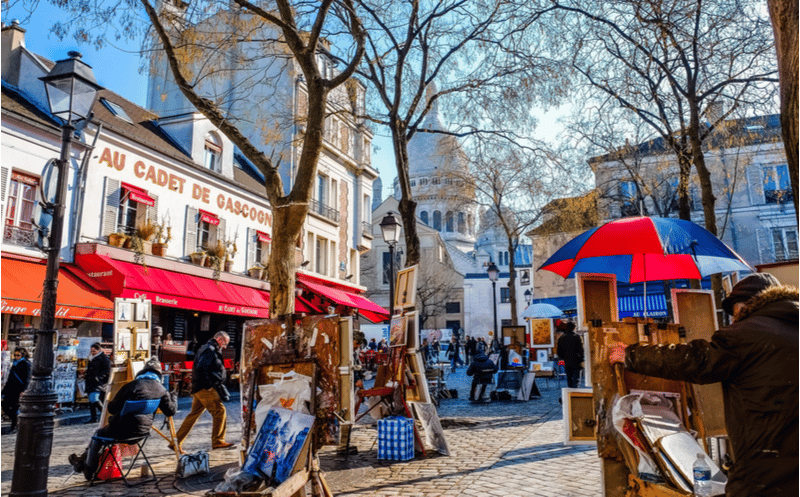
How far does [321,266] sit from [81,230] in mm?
12973

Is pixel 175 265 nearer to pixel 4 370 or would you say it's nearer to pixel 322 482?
pixel 4 370

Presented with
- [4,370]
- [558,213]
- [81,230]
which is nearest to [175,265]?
[81,230]

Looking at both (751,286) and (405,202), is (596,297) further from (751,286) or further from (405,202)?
(405,202)

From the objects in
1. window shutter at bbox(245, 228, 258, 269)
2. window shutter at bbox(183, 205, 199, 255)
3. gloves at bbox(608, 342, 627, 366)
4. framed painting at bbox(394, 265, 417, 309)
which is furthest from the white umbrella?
gloves at bbox(608, 342, 627, 366)

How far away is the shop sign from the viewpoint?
17.3 meters

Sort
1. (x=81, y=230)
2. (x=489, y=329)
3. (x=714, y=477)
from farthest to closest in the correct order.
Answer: (x=489, y=329), (x=81, y=230), (x=714, y=477)

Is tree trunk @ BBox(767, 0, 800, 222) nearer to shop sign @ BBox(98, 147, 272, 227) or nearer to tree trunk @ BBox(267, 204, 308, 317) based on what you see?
tree trunk @ BBox(267, 204, 308, 317)

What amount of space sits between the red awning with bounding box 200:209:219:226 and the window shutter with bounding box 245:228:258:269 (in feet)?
6.53

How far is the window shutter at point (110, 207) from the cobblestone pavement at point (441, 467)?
7.63m

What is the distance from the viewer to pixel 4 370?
12.5 meters

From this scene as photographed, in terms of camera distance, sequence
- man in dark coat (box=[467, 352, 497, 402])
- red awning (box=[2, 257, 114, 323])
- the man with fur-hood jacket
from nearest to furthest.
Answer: the man with fur-hood jacket → red awning (box=[2, 257, 114, 323]) → man in dark coat (box=[467, 352, 497, 402])

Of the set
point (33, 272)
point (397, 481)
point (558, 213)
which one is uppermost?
point (558, 213)

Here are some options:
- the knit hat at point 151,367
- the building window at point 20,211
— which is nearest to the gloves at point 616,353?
the knit hat at point 151,367

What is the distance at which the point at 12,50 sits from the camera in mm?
17312
